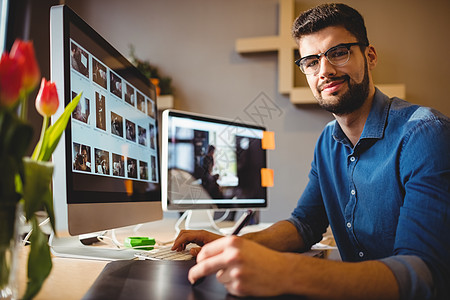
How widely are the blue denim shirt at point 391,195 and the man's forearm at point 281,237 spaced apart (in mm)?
36

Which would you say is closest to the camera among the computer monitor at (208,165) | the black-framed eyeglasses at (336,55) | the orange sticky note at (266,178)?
the black-framed eyeglasses at (336,55)

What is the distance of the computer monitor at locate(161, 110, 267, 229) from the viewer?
1.61 m

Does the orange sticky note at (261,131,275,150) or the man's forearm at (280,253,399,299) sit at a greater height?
the orange sticky note at (261,131,275,150)

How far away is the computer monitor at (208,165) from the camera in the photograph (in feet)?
5.27

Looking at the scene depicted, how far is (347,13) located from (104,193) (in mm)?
884

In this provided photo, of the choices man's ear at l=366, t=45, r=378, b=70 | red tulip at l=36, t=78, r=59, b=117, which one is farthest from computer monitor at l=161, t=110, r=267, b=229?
red tulip at l=36, t=78, r=59, b=117

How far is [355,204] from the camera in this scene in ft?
3.69

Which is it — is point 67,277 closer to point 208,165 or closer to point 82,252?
point 82,252

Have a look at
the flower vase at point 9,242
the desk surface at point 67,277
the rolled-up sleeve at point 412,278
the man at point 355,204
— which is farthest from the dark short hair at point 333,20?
the flower vase at point 9,242

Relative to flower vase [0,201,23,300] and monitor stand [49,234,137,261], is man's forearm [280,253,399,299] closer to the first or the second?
flower vase [0,201,23,300]

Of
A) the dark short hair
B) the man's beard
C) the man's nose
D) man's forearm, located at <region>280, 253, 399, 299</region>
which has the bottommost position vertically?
man's forearm, located at <region>280, 253, 399, 299</region>

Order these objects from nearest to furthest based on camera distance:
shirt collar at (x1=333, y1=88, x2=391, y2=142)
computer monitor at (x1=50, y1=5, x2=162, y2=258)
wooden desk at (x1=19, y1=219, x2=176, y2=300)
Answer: wooden desk at (x1=19, y1=219, x2=176, y2=300), computer monitor at (x1=50, y1=5, x2=162, y2=258), shirt collar at (x1=333, y1=88, x2=391, y2=142)

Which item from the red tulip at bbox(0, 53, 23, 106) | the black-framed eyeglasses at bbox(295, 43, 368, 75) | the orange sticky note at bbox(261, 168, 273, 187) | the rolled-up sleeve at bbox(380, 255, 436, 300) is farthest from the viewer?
the orange sticky note at bbox(261, 168, 273, 187)

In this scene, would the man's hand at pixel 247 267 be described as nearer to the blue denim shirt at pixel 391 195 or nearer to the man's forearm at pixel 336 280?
the man's forearm at pixel 336 280
